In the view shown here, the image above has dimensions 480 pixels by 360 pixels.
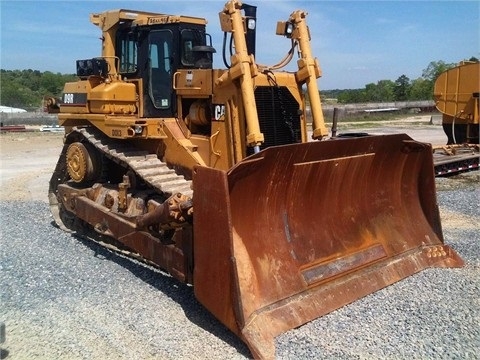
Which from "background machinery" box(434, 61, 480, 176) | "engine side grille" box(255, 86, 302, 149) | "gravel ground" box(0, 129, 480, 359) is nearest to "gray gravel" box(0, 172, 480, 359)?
"gravel ground" box(0, 129, 480, 359)

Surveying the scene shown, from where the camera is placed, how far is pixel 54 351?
13.2 ft

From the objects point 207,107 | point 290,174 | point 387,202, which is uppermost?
point 207,107

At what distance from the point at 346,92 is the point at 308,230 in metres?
58.4

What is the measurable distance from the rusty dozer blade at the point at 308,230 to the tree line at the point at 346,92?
154 feet

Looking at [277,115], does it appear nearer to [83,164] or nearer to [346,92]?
[83,164]

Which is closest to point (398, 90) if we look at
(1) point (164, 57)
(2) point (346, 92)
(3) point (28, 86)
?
(2) point (346, 92)

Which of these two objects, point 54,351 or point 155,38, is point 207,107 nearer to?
point 155,38

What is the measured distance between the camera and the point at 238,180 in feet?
14.2

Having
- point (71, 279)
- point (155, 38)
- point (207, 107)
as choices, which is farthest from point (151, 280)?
point (155, 38)

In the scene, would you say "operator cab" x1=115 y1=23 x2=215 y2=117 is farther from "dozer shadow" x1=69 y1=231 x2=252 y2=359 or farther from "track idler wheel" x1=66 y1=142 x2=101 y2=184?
"dozer shadow" x1=69 y1=231 x2=252 y2=359

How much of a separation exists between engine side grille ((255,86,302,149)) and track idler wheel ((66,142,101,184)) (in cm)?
247

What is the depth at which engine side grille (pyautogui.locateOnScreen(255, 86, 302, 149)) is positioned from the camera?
19.0 ft

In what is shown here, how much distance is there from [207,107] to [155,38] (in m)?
1.22

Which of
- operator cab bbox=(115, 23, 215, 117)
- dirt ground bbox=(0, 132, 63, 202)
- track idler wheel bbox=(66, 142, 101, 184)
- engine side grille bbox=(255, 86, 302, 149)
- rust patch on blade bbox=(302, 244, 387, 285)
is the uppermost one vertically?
operator cab bbox=(115, 23, 215, 117)
